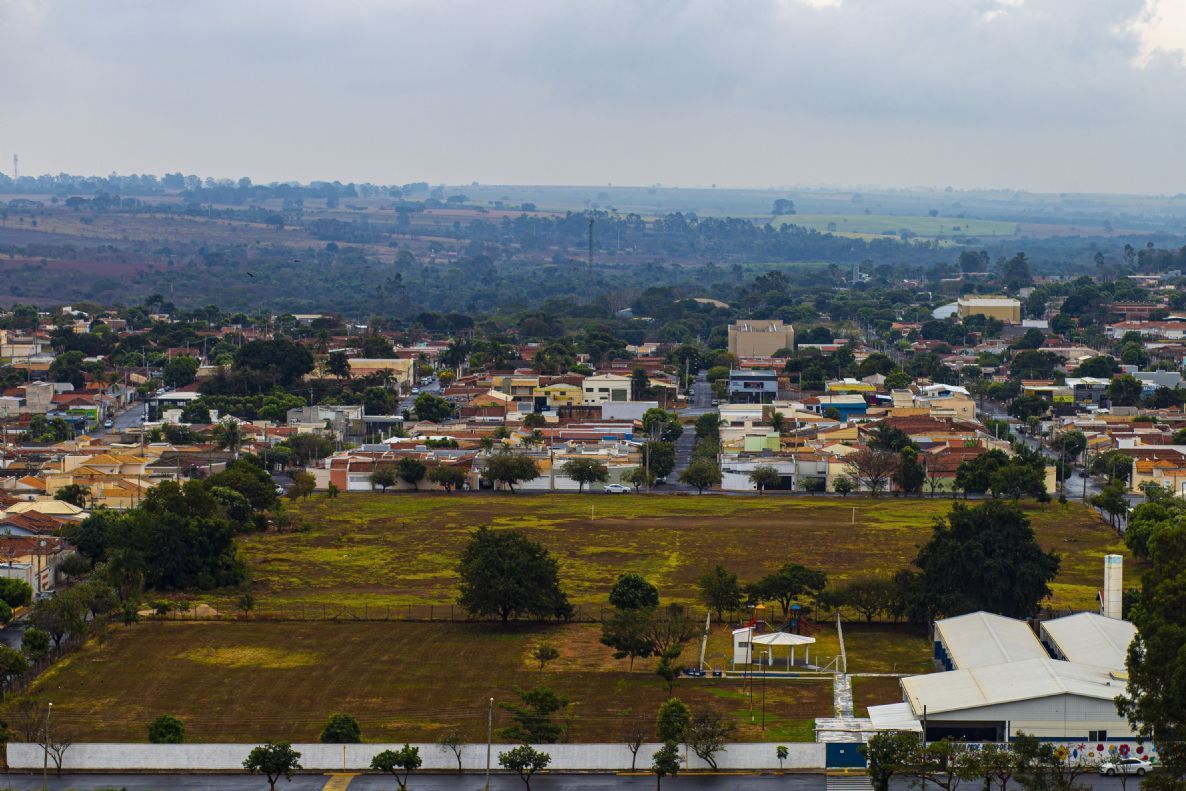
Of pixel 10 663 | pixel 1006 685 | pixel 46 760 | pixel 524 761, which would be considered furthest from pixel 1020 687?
pixel 10 663

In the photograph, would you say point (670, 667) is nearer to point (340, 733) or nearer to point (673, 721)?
point (673, 721)

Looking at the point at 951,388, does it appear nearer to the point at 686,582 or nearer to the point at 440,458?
the point at 440,458

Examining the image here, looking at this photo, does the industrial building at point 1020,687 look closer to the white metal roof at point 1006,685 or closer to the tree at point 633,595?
the white metal roof at point 1006,685

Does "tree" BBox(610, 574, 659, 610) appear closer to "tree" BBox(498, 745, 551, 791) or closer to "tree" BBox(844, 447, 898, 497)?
"tree" BBox(498, 745, 551, 791)

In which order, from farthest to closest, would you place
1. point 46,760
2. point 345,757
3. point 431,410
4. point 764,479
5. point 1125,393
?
point 1125,393, point 431,410, point 764,479, point 345,757, point 46,760

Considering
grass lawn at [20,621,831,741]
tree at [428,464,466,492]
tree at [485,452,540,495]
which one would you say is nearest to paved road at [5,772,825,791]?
grass lawn at [20,621,831,741]

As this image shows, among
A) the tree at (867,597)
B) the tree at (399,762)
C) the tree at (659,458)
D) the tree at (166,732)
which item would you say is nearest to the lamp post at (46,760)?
the tree at (166,732)
